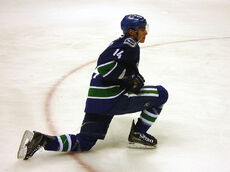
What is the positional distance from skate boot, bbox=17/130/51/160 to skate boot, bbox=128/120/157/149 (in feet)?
2.12

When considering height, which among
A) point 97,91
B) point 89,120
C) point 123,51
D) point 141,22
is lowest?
point 89,120

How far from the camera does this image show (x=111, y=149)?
9.11 feet

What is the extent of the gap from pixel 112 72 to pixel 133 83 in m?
0.18

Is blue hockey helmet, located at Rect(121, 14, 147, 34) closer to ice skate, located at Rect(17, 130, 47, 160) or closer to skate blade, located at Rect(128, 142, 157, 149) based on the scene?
skate blade, located at Rect(128, 142, 157, 149)

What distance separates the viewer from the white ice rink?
2.65 metres

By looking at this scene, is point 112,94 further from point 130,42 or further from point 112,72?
point 130,42

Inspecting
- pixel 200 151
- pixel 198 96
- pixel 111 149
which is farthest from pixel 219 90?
pixel 111 149

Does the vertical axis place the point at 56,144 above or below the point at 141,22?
below

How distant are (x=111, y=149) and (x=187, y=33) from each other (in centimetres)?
415

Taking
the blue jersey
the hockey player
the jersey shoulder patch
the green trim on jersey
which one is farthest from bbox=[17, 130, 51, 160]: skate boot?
the jersey shoulder patch

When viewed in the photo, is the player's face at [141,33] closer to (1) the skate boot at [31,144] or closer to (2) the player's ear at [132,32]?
(2) the player's ear at [132,32]

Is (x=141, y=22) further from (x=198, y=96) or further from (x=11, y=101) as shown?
(x=11, y=101)

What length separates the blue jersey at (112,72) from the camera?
2533 mm

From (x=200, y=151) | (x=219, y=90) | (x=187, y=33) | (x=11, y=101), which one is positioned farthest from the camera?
(x=187, y=33)
